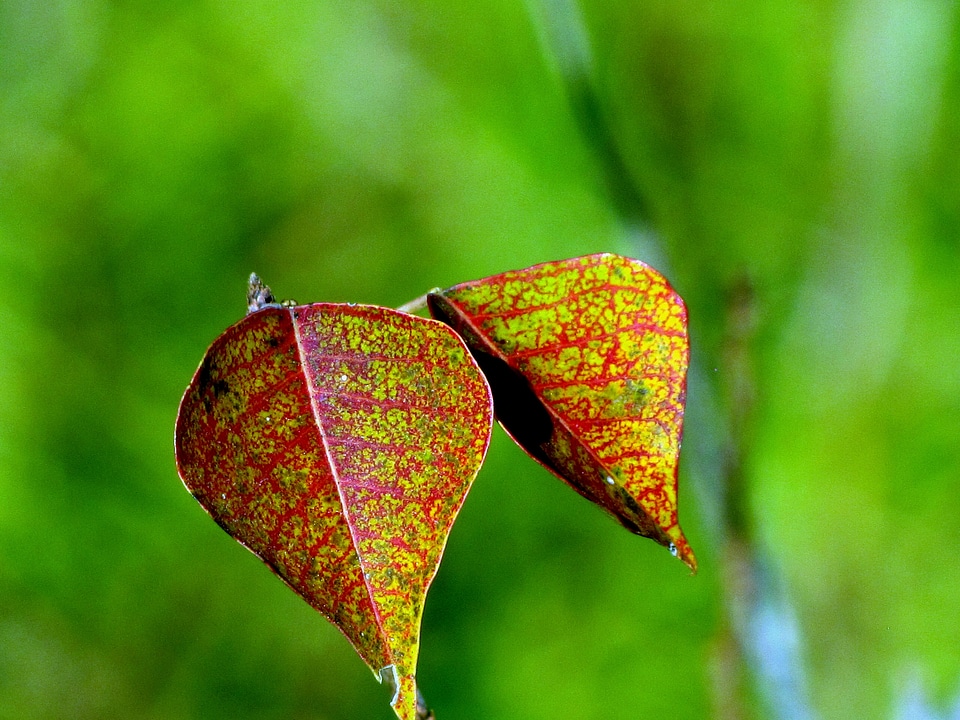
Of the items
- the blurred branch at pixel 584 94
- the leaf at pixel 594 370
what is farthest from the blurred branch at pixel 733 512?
the leaf at pixel 594 370

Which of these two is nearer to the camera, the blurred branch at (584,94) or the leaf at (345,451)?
the leaf at (345,451)

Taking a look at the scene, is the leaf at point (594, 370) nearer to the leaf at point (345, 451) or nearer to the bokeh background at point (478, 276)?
the leaf at point (345, 451)

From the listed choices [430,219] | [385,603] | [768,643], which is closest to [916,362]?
[768,643]

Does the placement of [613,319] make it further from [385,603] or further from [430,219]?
[430,219]

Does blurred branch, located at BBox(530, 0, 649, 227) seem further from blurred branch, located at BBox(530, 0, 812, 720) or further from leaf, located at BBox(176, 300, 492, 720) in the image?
leaf, located at BBox(176, 300, 492, 720)

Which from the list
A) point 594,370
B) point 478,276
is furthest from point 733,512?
→ point 594,370

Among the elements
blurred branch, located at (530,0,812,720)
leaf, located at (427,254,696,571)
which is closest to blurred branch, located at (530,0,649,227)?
blurred branch, located at (530,0,812,720)
